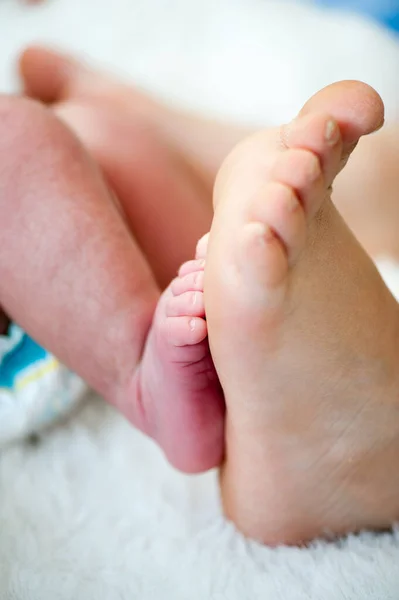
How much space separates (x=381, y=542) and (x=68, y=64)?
34.3 inches

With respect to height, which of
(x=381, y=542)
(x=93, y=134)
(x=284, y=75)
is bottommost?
(x=381, y=542)

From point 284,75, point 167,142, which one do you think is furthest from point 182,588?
point 284,75

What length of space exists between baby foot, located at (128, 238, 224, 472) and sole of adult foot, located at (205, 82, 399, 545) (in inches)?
0.8

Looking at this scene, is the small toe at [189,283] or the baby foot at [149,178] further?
the baby foot at [149,178]

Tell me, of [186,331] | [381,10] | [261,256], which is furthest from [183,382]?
[381,10]

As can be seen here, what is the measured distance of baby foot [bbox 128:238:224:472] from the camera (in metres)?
0.47

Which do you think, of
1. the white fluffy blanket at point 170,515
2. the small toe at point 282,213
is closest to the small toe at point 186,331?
the small toe at point 282,213

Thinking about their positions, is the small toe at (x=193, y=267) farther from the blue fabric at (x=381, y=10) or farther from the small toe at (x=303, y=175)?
the blue fabric at (x=381, y=10)

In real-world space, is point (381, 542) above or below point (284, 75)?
below

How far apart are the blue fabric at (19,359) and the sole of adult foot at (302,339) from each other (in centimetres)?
25

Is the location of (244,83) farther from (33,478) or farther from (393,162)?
(33,478)

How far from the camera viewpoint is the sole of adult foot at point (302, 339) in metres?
0.37

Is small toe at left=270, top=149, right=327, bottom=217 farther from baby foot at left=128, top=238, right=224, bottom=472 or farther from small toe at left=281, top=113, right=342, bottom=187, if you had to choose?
baby foot at left=128, top=238, right=224, bottom=472

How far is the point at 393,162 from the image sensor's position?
0.80 meters
